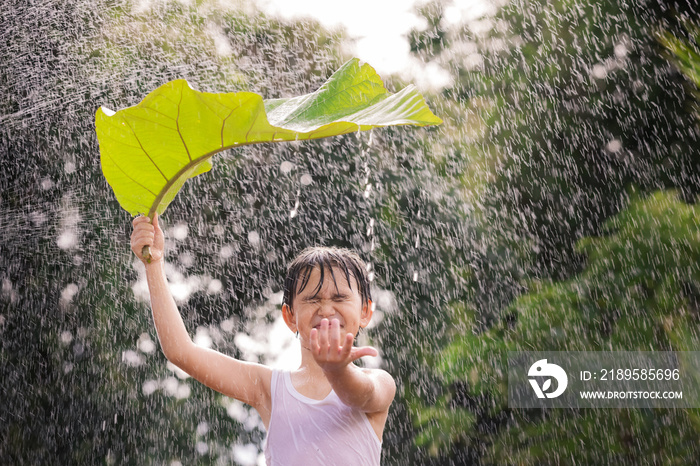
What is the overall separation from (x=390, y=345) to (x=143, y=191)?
3.57 meters

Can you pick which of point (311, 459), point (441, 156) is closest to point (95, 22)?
point (441, 156)

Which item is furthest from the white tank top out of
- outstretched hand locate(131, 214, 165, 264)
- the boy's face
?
outstretched hand locate(131, 214, 165, 264)

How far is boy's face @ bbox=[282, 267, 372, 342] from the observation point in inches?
52.7

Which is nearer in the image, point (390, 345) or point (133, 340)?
point (390, 345)

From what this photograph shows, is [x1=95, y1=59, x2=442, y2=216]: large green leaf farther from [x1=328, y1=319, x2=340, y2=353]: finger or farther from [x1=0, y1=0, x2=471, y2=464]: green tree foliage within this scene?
[x1=0, y1=0, x2=471, y2=464]: green tree foliage

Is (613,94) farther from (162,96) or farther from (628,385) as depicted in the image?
(162,96)

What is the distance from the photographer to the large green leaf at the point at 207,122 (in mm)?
1022

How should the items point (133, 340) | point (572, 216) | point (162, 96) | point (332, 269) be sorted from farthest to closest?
1. point (133, 340)
2. point (572, 216)
3. point (332, 269)
4. point (162, 96)

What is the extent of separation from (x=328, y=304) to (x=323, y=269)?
0.26ft

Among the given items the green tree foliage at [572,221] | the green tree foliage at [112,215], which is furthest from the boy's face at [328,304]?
the green tree foliage at [112,215]

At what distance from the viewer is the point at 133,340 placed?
197 inches

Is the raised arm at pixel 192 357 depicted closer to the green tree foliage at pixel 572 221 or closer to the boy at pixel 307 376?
the boy at pixel 307 376
